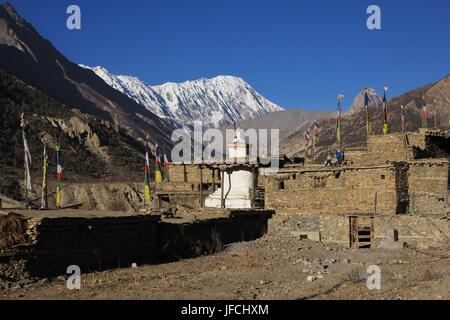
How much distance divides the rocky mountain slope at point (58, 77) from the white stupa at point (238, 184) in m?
78.7

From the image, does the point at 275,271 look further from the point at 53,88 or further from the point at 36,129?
the point at 53,88

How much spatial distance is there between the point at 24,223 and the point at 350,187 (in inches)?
623

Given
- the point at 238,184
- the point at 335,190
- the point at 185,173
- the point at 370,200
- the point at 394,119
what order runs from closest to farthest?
the point at 370,200 < the point at 335,190 < the point at 238,184 < the point at 185,173 < the point at 394,119

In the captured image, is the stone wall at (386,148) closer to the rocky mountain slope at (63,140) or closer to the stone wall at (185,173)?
the stone wall at (185,173)

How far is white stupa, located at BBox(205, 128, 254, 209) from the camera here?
2912 cm

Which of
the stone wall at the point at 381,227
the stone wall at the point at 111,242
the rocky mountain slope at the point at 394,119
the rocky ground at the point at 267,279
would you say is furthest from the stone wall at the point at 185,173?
the rocky mountain slope at the point at 394,119

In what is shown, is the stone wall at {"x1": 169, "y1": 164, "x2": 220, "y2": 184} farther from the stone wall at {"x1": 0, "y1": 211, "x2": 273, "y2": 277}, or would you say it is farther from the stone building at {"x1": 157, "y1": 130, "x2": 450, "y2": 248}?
the stone wall at {"x1": 0, "y1": 211, "x2": 273, "y2": 277}

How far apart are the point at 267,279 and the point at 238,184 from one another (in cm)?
1530

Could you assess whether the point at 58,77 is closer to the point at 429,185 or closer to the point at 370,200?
the point at 429,185

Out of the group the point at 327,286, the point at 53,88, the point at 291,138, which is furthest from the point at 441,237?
the point at 53,88

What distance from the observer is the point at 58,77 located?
123 meters

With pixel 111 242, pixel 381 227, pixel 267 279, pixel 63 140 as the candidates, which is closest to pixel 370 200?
pixel 381 227

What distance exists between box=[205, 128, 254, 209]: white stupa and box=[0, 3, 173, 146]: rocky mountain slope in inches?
3098
